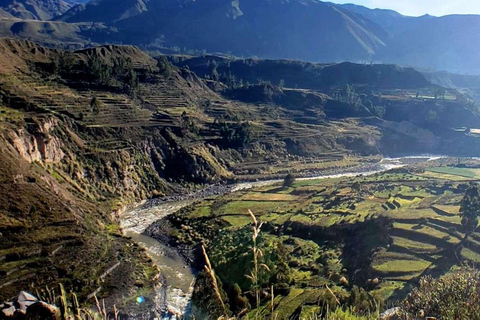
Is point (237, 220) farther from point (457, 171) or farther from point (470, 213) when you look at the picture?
point (457, 171)

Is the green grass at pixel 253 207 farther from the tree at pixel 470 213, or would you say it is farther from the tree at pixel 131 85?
the tree at pixel 131 85

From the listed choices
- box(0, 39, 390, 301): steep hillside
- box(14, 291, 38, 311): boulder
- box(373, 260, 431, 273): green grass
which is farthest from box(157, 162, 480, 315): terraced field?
box(14, 291, 38, 311): boulder

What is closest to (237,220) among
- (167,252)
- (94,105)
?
(167,252)

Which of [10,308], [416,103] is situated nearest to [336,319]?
[10,308]

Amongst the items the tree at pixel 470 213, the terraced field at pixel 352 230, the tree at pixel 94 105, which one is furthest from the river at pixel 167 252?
the tree at pixel 470 213

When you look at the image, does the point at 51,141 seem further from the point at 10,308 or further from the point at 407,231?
the point at 10,308
